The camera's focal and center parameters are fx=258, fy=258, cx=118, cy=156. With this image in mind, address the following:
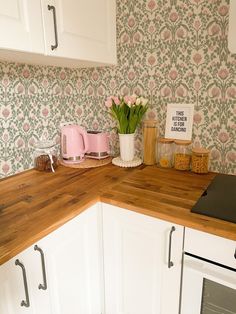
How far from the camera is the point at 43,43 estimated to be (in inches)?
43.6

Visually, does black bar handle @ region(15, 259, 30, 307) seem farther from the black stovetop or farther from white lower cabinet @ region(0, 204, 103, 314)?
the black stovetop

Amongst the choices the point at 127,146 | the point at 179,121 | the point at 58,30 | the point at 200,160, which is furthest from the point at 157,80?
the point at 58,30

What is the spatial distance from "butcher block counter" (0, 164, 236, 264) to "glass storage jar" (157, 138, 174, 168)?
2.5 inches

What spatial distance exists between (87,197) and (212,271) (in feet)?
1.90

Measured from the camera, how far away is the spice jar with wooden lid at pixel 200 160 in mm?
1435

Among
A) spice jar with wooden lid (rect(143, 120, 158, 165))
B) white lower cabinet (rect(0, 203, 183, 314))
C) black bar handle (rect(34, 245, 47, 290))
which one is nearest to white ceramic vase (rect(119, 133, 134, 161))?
spice jar with wooden lid (rect(143, 120, 158, 165))

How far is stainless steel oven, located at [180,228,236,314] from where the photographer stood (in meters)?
0.93

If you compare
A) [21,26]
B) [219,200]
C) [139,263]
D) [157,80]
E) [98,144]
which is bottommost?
[139,263]

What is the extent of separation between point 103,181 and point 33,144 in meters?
0.51

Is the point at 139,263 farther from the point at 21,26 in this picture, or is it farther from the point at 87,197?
the point at 21,26

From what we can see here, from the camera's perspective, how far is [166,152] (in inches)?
63.5

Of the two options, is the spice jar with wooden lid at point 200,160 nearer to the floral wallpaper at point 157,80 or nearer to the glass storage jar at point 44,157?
the floral wallpaper at point 157,80

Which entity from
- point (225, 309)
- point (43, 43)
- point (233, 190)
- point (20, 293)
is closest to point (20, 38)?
point (43, 43)

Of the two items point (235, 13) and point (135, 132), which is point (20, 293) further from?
point (235, 13)
